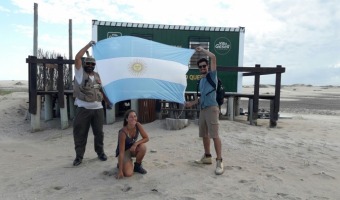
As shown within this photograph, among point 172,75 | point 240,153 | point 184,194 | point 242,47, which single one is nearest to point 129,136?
point 184,194

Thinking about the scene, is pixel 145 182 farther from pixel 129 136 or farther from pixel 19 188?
pixel 19 188

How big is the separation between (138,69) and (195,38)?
21.2 ft

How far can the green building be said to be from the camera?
1200 cm

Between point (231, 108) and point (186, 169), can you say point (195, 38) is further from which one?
point (186, 169)

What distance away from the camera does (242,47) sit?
12.8m

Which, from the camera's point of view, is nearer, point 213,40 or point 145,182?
point 145,182

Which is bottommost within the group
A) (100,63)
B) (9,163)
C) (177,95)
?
(9,163)

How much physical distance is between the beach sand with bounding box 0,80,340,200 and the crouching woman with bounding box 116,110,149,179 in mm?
164

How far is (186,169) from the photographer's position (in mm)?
5801

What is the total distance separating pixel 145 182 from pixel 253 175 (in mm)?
1763

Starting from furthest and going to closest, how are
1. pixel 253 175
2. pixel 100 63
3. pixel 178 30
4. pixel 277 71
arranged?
pixel 178 30, pixel 277 71, pixel 100 63, pixel 253 175

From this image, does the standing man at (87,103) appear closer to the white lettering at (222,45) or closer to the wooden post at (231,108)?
the wooden post at (231,108)

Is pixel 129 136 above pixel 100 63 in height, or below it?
below

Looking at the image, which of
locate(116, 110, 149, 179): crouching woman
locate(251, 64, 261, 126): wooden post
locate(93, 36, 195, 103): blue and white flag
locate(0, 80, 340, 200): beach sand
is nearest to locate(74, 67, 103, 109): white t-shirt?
locate(93, 36, 195, 103): blue and white flag
